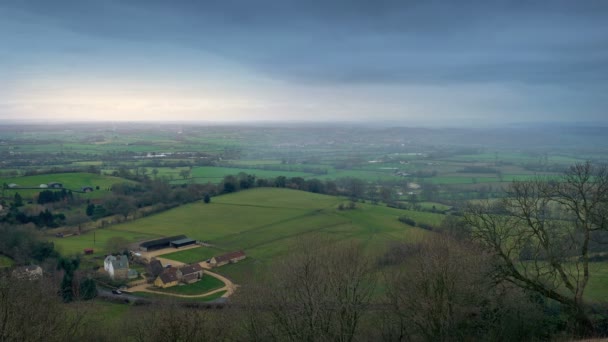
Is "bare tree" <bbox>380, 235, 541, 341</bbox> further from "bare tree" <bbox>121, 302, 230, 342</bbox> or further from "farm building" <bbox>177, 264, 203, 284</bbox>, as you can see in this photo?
"farm building" <bbox>177, 264, 203, 284</bbox>

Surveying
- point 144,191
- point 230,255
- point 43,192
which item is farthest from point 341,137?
point 230,255

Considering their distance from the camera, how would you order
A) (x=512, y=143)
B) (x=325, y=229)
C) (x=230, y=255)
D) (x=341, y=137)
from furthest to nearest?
(x=341, y=137) < (x=512, y=143) < (x=325, y=229) < (x=230, y=255)

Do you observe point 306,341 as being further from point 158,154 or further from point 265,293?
point 158,154

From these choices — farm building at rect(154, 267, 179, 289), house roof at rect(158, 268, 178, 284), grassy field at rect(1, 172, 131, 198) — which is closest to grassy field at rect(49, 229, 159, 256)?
farm building at rect(154, 267, 179, 289)

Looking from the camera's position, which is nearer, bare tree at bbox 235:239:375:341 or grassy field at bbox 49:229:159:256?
bare tree at bbox 235:239:375:341

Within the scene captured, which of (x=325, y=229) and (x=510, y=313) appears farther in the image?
(x=325, y=229)

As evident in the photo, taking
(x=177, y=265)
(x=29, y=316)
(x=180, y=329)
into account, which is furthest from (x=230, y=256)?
(x=180, y=329)

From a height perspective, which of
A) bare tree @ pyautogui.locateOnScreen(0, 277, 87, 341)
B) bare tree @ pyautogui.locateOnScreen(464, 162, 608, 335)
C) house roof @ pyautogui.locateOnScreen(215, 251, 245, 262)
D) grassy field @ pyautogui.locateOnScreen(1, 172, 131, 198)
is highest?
bare tree @ pyautogui.locateOnScreen(464, 162, 608, 335)
